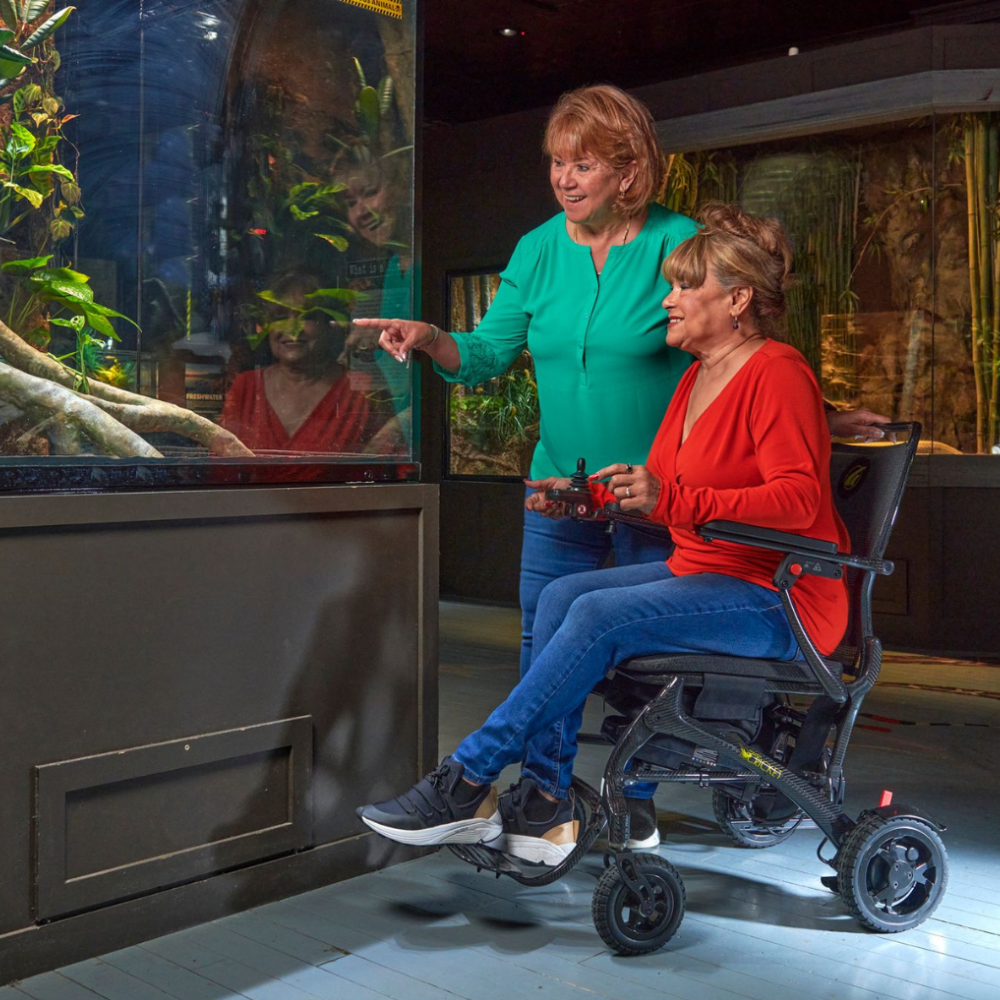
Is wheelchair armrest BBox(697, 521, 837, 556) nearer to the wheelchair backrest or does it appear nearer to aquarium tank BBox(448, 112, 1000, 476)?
the wheelchair backrest

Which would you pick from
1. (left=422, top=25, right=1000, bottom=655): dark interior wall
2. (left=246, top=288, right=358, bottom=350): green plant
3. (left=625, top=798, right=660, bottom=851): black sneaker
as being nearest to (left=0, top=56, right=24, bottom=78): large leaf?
(left=246, top=288, right=358, bottom=350): green plant

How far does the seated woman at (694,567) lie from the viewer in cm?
208

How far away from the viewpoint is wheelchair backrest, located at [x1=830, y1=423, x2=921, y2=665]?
227 cm

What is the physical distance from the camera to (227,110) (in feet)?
7.36

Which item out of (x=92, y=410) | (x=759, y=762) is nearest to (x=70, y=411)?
(x=92, y=410)

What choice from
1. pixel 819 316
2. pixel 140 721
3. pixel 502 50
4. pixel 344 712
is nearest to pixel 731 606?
pixel 344 712

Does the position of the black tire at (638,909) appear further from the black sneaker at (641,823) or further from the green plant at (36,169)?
the green plant at (36,169)

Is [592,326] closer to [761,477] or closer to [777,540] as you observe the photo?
[761,477]

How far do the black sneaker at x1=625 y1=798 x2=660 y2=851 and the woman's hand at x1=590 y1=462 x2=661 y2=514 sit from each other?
850 millimetres

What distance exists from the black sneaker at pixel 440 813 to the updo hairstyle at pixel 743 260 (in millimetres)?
990

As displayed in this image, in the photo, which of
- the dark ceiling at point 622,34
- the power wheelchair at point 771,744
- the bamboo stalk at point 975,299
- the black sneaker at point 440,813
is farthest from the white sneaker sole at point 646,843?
the dark ceiling at point 622,34

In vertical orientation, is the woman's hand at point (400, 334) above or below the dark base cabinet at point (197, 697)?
above

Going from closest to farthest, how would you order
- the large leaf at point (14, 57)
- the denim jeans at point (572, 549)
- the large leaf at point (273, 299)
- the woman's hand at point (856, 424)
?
the large leaf at point (14, 57) < the large leaf at point (273, 299) < the woman's hand at point (856, 424) < the denim jeans at point (572, 549)

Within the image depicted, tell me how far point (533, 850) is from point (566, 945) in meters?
0.17
